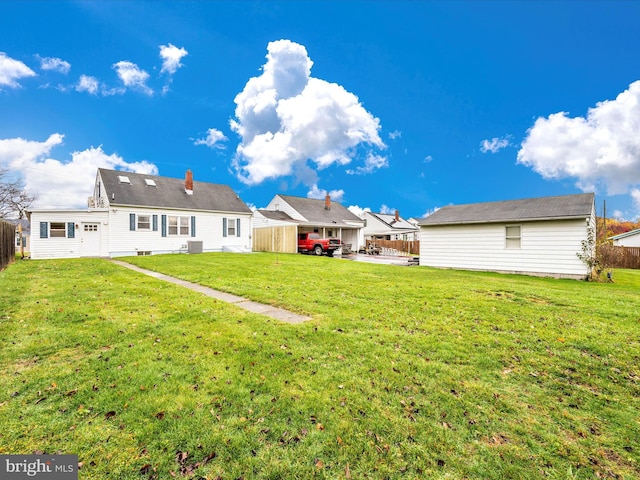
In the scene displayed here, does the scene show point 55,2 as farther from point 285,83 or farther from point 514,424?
point 514,424

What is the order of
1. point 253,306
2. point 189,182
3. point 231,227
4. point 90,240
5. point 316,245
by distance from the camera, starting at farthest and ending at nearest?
point 231,227 < point 189,182 < point 316,245 < point 90,240 < point 253,306

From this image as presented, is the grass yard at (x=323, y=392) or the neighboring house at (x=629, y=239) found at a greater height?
the neighboring house at (x=629, y=239)

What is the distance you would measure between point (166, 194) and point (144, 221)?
3024mm

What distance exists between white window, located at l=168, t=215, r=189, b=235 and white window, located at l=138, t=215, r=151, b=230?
1.37 meters

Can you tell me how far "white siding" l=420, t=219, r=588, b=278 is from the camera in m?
13.4

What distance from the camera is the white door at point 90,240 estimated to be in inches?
707

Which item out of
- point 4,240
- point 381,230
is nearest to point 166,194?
point 4,240

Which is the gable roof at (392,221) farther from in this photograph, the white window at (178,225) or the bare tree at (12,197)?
the bare tree at (12,197)

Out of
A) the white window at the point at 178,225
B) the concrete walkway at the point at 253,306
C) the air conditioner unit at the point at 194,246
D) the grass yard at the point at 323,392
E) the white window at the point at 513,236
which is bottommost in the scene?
the grass yard at the point at 323,392

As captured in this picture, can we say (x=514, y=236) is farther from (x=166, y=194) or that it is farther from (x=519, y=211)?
(x=166, y=194)

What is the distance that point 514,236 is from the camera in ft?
48.9

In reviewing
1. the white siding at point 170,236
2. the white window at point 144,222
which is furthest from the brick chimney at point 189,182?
the white window at point 144,222

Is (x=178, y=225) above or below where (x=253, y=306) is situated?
above

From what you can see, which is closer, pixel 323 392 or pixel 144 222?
pixel 323 392
